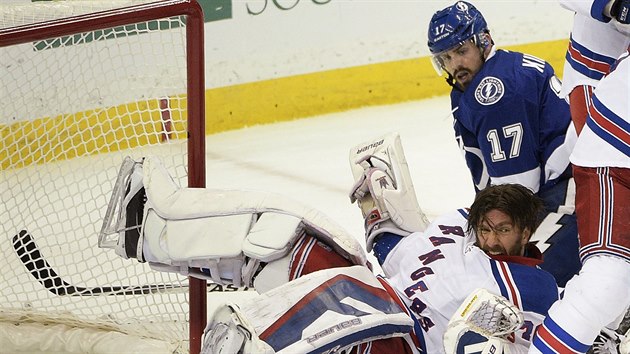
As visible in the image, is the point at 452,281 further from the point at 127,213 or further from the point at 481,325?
the point at 127,213

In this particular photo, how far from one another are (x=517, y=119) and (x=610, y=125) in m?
0.70

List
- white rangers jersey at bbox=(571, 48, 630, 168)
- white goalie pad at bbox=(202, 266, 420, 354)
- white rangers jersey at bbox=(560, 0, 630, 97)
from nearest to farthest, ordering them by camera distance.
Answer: white goalie pad at bbox=(202, 266, 420, 354)
white rangers jersey at bbox=(571, 48, 630, 168)
white rangers jersey at bbox=(560, 0, 630, 97)

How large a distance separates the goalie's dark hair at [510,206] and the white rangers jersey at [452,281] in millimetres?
60

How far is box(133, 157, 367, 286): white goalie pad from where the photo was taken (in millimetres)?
2344

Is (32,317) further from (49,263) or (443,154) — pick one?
(443,154)

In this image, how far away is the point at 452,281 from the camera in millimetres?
2281

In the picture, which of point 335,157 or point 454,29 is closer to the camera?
point 454,29

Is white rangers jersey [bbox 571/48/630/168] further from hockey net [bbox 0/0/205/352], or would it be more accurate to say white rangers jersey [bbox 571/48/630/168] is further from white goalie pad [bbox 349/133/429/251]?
hockey net [bbox 0/0/205/352]

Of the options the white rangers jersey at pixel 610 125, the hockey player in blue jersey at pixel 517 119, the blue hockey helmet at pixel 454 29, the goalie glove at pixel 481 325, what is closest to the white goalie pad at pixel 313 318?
the goalie glove at pixel 481 325

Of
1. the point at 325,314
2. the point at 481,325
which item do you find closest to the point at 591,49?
the point at 481,325

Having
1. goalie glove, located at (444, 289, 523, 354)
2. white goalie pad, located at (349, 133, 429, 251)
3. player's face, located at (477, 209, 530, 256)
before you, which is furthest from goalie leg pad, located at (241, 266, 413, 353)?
white goalie pad, located at (349, 133, 429, 251)

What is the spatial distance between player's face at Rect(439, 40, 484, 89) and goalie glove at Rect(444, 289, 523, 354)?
107 cm

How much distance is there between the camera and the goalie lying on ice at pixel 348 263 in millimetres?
2078

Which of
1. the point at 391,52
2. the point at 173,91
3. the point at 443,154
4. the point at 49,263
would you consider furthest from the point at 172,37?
the point at 391,52
